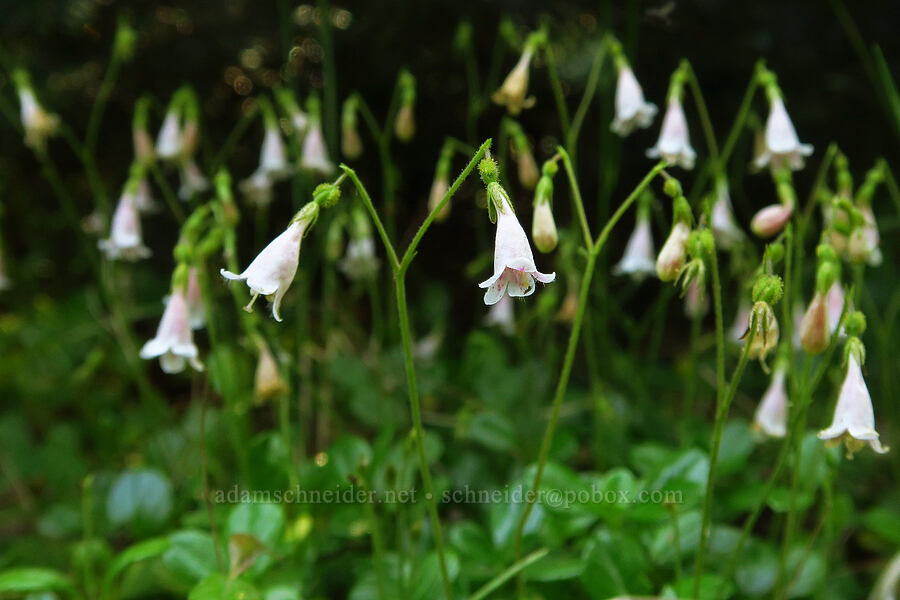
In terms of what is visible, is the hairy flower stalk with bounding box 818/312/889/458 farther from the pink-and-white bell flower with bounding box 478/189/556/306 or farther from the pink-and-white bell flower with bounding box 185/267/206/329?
the pink-and-white bell flower with bounding box 185/267/206/329

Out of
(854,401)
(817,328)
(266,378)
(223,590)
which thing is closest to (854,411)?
(854,401)

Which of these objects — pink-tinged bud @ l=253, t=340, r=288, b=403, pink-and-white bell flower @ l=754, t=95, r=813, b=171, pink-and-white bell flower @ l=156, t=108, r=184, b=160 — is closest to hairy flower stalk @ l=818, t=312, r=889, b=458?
pink-and-white bell flower @ l=754, t=95, r=813, b=171

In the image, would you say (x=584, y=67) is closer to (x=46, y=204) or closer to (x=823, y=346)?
(x=823, y=346)

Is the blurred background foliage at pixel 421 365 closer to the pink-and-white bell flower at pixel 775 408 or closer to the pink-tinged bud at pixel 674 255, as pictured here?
the pink-and-white bell flower at pixel 775 408

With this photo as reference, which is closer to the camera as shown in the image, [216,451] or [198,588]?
[198,588]

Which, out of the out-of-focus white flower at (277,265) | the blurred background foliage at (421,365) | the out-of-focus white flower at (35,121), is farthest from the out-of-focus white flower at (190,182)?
the out-of-focus white flower at (277,265)

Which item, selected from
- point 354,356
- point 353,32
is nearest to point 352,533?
point 354,356
